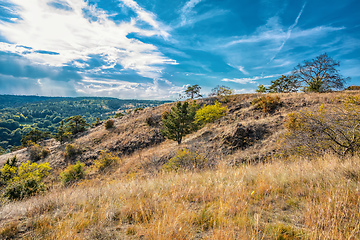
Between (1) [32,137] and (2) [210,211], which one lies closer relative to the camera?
(2) [210,211]

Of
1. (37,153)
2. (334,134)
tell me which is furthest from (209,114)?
(37,153)

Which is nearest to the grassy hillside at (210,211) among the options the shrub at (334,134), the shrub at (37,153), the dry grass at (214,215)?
the dry grass at (214,215)

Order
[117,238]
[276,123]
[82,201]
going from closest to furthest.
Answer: [117,238]
[82,201]
[276,123]

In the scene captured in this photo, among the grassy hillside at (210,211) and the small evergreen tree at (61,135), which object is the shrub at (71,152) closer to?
the small evergreen tree at (61,135)

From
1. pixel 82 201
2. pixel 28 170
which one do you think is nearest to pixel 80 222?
pixel 82 201

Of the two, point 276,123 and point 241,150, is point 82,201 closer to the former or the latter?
point 241,150

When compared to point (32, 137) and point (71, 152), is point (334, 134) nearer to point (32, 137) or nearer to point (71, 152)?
point (71, 152)

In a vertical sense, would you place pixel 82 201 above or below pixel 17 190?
above

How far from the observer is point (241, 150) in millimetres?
12758

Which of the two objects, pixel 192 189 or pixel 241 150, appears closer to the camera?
pixel 192 189

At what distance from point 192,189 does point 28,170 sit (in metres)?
22.4

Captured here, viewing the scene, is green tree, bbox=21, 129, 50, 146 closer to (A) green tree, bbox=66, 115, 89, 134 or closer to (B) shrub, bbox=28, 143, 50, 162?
(A) green tree, bbox=66, 115, 89, 134

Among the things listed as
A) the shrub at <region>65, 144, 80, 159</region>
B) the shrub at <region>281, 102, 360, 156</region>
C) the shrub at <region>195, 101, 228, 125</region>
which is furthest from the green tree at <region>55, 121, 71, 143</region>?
the shrub at <region>281, 102, 360, 156</region>

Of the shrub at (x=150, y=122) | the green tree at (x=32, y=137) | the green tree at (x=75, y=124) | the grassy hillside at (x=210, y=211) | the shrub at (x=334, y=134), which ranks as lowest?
the green tree at (x=32, y=137)
